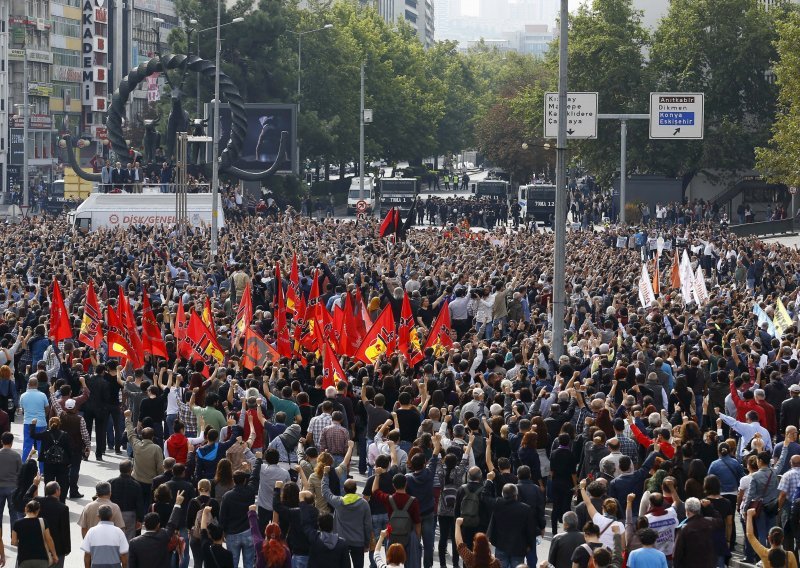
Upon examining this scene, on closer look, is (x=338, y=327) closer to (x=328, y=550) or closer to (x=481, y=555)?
(x=328, y=550)

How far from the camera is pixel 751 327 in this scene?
24.8 m

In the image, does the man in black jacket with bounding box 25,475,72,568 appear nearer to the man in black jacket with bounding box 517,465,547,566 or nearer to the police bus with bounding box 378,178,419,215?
the man in black jacket with bounding box 517,465,547,566

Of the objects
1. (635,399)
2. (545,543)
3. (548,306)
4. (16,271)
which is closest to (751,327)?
(548,306)

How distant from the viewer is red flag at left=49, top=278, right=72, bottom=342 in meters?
21.8

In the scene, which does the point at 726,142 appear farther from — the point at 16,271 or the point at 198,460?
the point at 198,460

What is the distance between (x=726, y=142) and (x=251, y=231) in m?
34.1

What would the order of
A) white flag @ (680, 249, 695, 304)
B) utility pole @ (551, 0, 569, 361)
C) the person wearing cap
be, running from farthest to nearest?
white flag @ (680, 249, 695, 304), utility pole @ (551, 0, 569, 361), the person wearing cap

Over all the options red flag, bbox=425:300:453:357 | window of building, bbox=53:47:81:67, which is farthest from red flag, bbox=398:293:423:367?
window of building, bbox=53:47:81:67

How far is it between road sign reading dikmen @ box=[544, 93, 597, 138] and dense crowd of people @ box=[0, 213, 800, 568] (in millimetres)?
2696

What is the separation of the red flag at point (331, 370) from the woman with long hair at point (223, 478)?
449 cm

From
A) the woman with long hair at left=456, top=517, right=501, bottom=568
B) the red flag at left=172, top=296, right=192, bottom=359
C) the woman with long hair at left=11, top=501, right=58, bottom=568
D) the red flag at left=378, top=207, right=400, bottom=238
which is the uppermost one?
the red flag at left=378, top=207, right=400, bottom=238

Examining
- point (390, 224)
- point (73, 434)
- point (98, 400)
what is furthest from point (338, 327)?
point (390, 224)

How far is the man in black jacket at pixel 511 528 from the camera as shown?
42.2 feet

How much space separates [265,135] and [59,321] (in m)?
44.9
